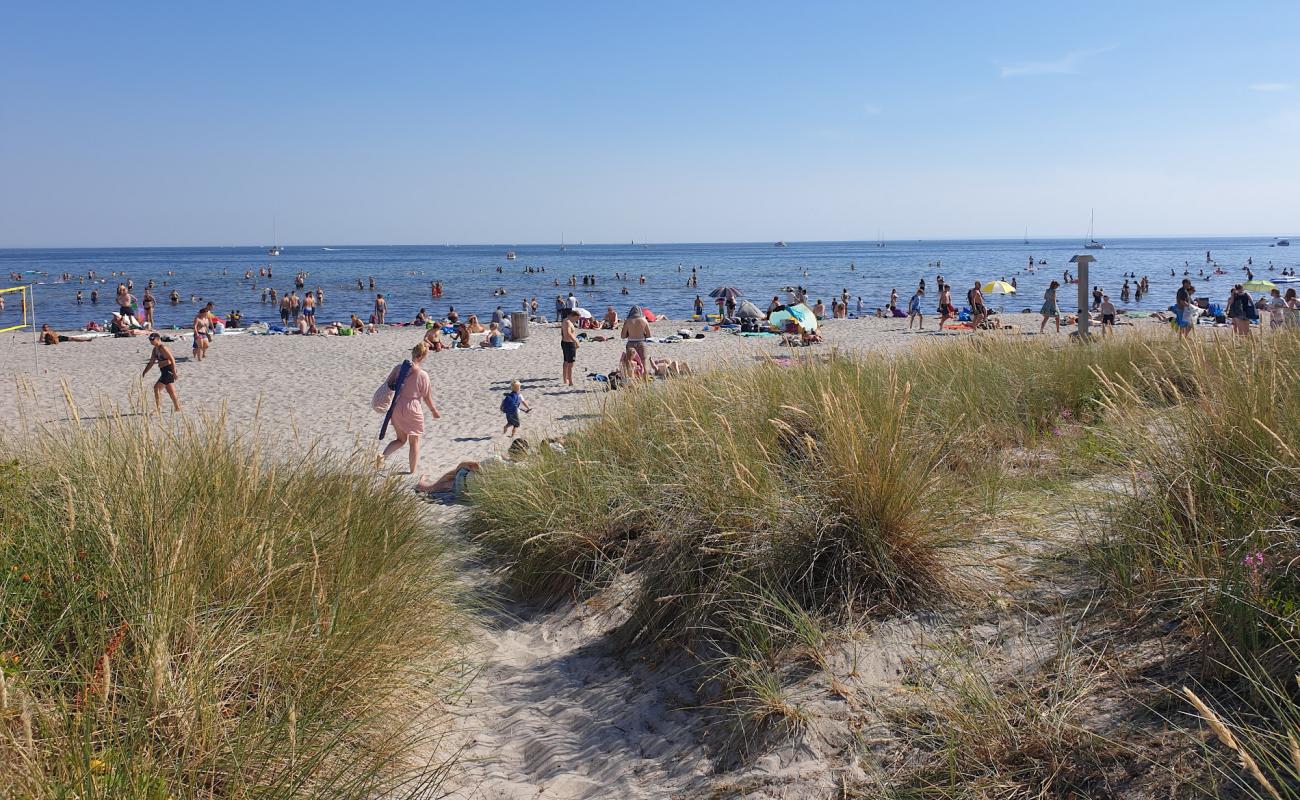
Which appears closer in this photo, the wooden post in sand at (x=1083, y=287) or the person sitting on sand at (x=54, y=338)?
the wooden post in sand at (x=1083, y=287)

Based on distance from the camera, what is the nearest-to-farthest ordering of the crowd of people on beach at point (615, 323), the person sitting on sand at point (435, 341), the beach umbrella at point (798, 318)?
the crowd of people on beach at point (615, 323)
the person sitting on sand at point (435, 341)
the beach umbrella at point (798, 318)

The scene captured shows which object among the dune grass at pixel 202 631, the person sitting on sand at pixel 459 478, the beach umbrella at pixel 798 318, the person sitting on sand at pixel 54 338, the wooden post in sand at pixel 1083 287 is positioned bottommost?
the person sitting on sand at pixel 459 478

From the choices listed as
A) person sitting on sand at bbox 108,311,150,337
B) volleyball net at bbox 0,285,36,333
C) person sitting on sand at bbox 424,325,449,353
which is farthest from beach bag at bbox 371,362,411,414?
volleyball net at bbox 0,285,36,333

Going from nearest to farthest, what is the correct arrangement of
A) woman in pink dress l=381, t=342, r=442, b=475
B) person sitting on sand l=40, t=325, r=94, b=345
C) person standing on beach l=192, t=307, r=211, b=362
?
woman in pink dress l=381, t=342, r=442, b=475 < person standing on beach l=192, t=307, r=211, b=362 < person sitting on sand l=40, t=325, r=94, b=345

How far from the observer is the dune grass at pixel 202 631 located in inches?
99.0

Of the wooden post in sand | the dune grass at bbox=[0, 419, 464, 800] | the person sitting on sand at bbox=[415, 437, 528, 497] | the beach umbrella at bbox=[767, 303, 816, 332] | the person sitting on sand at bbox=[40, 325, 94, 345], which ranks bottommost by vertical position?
the person sitting on sand at bbox=[415, 437, 528, 497]

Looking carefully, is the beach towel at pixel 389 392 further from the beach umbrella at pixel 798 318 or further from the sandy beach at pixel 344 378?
the beach umbrella at pixel 798 318

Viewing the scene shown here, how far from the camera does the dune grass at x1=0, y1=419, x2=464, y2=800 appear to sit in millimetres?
2514

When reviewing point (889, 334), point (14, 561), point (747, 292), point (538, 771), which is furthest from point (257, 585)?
point (747, 292)

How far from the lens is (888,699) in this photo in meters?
3.40

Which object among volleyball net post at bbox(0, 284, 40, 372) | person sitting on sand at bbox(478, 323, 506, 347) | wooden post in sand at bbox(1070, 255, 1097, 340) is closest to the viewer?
volleyball net post at bbox(0, 284, 40, 372)

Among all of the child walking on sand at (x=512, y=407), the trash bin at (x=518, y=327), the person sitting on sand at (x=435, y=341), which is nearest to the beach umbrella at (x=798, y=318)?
the trash bin at (x=518, y=327)

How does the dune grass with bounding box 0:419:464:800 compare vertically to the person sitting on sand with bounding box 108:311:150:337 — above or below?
below

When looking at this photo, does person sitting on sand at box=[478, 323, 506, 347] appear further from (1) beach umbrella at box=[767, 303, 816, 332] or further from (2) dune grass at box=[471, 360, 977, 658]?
(2) dune grass at box=[471, 360, 977, 658]
